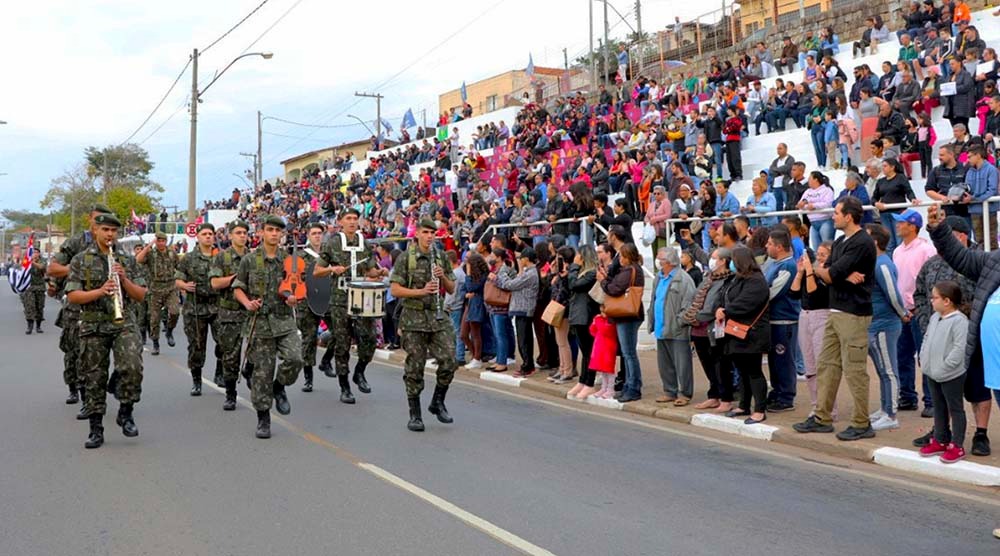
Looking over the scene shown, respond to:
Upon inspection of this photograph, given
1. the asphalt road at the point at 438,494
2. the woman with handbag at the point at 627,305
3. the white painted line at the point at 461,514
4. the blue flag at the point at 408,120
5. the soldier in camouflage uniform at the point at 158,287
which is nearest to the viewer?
the white painted line at the point at 461,514

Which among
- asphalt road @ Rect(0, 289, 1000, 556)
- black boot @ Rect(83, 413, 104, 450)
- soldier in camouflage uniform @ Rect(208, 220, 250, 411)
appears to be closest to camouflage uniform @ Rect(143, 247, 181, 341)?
soldier in camouflage uniform @ Rect(208, 220, 250, 411)

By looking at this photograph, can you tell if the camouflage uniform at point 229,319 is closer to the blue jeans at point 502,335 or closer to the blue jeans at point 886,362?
the blue jeans at point 502,335

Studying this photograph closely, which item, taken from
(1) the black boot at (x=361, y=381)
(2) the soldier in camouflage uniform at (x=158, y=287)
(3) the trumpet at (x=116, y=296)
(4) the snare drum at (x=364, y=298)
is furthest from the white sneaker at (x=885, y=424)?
(2) the soldier in camouflage uniform at (x=158, y=287)

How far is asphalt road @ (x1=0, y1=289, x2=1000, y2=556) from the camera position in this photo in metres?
5.26

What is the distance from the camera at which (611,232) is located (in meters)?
10.5

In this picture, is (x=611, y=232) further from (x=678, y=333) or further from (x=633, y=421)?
(x=633, y=421)

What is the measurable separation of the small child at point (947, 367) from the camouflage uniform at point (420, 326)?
14.2 feet

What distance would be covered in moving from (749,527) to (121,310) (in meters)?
5.69

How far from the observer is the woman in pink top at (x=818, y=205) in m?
12.5

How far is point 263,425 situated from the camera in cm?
840

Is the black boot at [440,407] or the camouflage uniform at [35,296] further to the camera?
the camouflage uniform at [35,296]

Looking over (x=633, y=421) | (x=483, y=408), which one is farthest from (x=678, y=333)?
(x=483, y=408)

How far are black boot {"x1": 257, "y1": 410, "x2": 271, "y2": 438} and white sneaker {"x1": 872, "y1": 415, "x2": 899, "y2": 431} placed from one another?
573 centimetres

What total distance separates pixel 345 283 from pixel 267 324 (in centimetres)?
211
